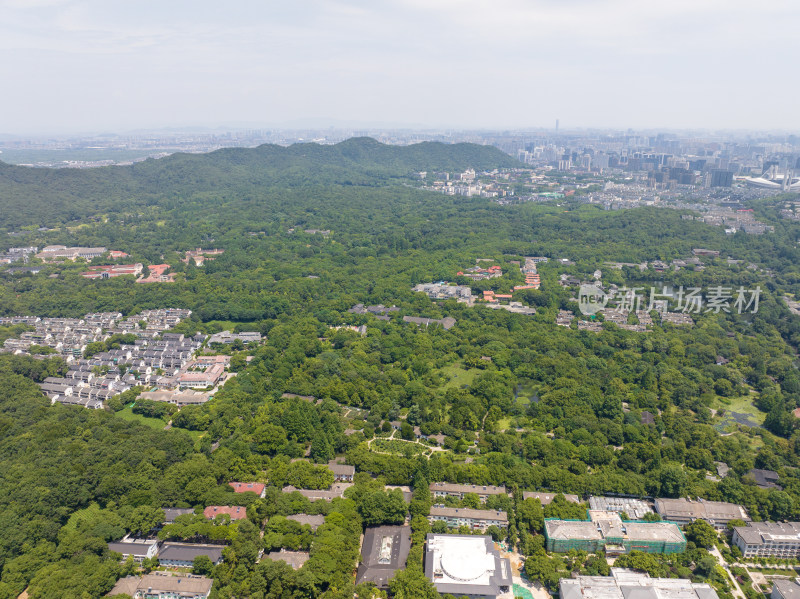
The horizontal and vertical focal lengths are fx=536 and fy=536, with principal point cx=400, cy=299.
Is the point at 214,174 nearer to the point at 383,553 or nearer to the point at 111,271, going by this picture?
the point at 111,271

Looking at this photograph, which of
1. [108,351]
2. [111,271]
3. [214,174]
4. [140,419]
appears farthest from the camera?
[214,174]

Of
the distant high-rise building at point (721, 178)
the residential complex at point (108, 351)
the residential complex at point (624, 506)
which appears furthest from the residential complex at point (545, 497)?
the distant high-rise building at point (721, 178)

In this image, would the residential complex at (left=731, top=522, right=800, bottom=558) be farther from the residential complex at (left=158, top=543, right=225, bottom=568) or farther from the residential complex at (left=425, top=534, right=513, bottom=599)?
the residential complex at (left=158, top=543, right=225, bottom=568)

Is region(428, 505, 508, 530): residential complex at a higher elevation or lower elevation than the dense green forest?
lower

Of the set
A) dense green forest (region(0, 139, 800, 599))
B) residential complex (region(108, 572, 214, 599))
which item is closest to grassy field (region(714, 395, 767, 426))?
dense green forest (region(0, 139, 800, 599))

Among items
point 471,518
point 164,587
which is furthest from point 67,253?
point 471,518

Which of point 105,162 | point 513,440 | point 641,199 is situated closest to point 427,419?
point 513,440
